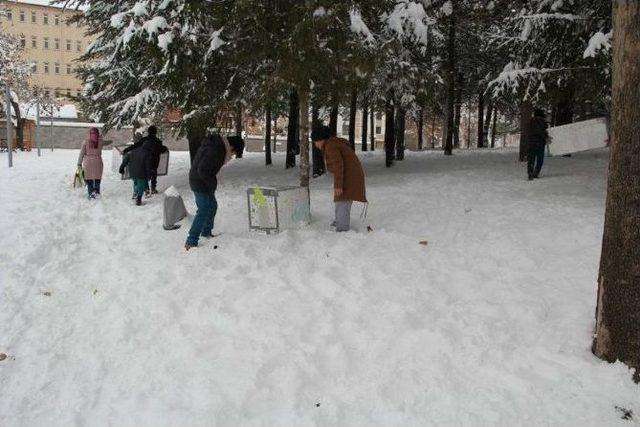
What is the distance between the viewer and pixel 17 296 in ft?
18.7

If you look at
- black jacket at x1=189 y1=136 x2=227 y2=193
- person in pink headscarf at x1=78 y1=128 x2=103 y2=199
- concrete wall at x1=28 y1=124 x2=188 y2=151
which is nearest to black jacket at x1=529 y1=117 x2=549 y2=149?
black jacket at x1=189 y1=136 x2=227 y2=193

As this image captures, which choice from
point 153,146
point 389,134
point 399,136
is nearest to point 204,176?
point 153,146

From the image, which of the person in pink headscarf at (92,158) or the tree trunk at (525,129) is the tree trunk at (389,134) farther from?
the person in pink headscarf at (92,158)

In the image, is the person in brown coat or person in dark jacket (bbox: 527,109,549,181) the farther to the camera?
person in dark jacket (bbox: 527,109,549,181)

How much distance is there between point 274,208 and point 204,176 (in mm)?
1062

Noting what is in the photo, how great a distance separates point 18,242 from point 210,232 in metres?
2.64

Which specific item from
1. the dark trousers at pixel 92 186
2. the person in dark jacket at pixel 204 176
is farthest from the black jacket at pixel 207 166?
the dark trousers at pixel 92 186

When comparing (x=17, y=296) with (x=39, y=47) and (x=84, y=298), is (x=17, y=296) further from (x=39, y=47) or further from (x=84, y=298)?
(x=39, y=47)

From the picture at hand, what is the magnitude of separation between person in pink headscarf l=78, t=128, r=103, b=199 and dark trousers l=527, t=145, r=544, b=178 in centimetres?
911

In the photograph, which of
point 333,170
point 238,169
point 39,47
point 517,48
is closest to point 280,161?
point 238,169

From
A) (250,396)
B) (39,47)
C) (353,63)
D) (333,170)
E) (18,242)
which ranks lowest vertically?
(250,396)

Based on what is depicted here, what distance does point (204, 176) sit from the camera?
699cm

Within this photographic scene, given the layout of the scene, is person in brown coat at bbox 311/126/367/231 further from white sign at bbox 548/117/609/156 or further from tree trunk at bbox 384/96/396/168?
tree trunk at bbox 384/96/396/168

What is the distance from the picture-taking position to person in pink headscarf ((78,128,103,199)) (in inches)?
432
